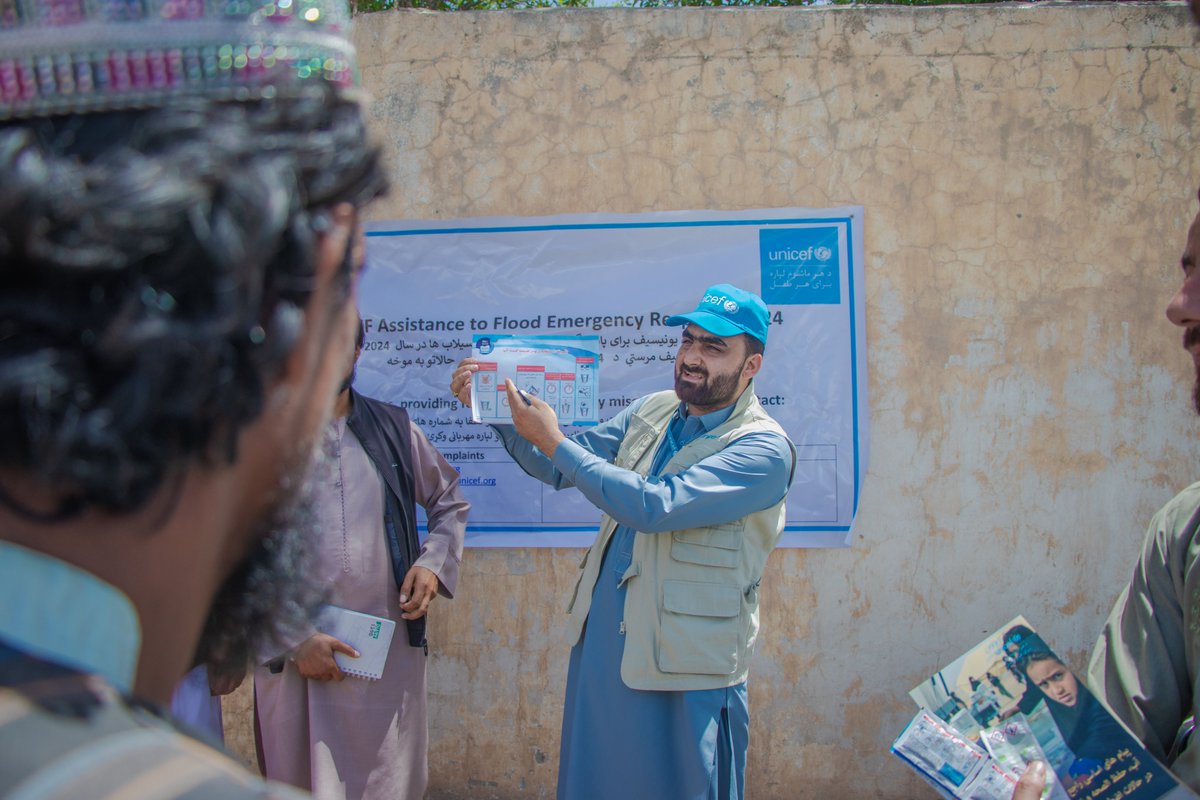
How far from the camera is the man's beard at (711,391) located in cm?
324

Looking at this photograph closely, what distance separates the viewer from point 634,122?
405 centimetres

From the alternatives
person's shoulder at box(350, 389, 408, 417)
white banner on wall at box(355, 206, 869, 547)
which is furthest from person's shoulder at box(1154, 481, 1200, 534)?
person's shoulder at box(350, 389, 408, 417)

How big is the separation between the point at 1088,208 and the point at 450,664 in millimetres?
3195

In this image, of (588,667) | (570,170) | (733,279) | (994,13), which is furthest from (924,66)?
(588,667)

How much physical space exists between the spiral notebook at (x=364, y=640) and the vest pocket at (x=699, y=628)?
3.20ft

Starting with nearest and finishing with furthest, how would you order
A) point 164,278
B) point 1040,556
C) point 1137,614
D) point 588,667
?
point 164,278 → point 1137,614 → point 588,667 → point 1040,556

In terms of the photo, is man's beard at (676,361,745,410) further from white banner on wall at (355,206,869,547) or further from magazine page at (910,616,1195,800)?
magazine page at (910,616,1195,800)

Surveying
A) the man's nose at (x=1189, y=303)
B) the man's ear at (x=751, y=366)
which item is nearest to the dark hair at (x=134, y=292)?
the man's nose at (x=1189, y=303)

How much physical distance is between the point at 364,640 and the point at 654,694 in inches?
40.2

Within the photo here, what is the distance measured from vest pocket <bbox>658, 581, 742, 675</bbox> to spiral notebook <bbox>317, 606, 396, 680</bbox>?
0.98 m

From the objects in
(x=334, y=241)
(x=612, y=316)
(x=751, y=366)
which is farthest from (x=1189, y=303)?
(x=612, y=316)

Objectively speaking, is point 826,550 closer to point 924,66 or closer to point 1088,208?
point 1088,208

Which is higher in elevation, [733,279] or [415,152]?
[415,152]

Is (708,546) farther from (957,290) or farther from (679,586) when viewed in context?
(957,290)
